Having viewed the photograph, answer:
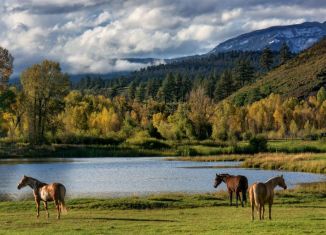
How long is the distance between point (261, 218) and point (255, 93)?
492 feet

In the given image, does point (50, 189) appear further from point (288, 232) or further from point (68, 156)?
point (68, 156)

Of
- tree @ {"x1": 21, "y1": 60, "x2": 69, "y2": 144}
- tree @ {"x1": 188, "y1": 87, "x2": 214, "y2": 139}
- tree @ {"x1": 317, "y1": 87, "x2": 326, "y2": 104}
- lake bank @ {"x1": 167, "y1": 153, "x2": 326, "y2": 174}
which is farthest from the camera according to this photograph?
tree @ {"x1": 317, "y1": 87, "x2": 326, "y2": 104}

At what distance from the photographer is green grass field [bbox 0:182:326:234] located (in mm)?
21609

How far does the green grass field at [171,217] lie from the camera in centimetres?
2161

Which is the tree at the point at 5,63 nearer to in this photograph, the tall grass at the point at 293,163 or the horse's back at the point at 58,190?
the tall grass at the point at 293,163

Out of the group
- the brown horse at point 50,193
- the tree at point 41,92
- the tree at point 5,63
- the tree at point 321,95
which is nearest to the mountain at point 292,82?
the tree at point 321,95

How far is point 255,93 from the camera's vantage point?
17225 centimetres

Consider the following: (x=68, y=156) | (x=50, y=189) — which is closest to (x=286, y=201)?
(x=50, y=189)

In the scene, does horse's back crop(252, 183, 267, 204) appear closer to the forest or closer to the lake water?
the lake water

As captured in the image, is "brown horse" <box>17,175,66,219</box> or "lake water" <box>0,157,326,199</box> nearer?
"brown horse" <box>17,175,66,219</box>

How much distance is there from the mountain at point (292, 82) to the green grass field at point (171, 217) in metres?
134

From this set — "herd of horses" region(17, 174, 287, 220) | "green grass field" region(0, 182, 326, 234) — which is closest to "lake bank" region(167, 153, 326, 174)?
"green grass field" region(0, 182, 326, 234)

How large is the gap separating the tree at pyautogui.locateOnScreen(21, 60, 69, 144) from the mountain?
82328mm

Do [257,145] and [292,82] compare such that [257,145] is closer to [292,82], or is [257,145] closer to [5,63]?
[5,63]
